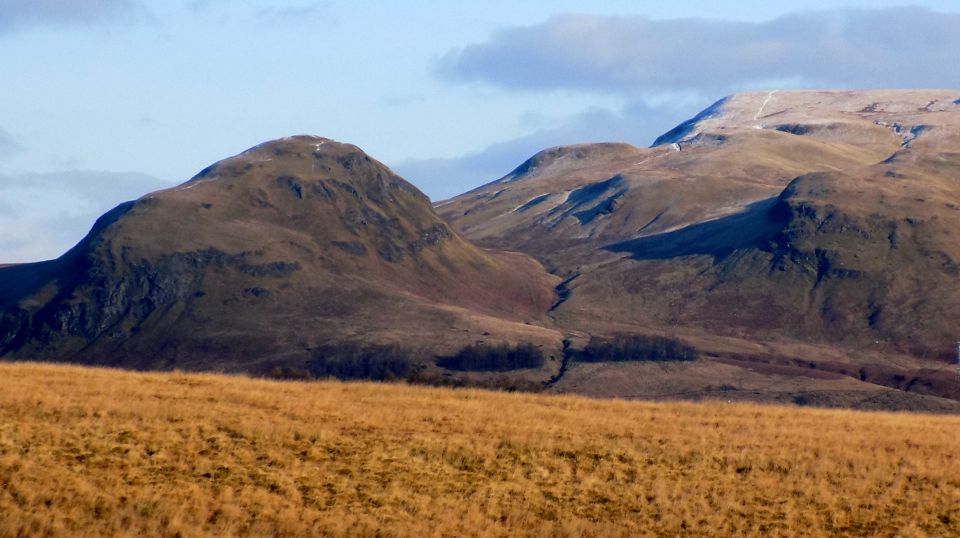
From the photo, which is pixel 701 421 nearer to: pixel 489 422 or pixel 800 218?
pixel 489 422

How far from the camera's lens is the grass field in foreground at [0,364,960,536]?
26.4 meters

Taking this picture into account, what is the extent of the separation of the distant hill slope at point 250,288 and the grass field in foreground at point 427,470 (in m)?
102

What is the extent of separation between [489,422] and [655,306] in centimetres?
14588

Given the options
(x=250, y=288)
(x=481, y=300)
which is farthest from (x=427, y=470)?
(x=481, y=300)

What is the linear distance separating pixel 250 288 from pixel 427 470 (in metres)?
136

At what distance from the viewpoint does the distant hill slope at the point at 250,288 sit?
147625 millimetres

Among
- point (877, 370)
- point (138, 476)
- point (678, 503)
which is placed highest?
point (138, 476)

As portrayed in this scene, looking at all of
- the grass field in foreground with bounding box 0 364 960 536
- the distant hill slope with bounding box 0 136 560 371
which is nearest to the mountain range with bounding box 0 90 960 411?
the distant hill slope with bounding box 0 136 560 371

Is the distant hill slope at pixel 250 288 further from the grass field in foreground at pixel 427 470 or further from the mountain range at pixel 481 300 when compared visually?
the grass field in foreground at pixel 427 470

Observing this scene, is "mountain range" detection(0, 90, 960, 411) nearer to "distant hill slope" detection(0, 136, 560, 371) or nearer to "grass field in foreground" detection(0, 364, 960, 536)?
"distant hill slope" detection(0, 136, 560, 371)

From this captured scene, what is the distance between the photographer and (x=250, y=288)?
163 meters

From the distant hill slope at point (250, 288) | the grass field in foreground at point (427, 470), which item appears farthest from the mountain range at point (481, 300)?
the grass field in foreground at point (427, 470)

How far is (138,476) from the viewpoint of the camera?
27891mm

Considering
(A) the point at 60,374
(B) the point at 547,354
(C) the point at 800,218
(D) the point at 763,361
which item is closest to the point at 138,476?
(A) the point at 60,374
